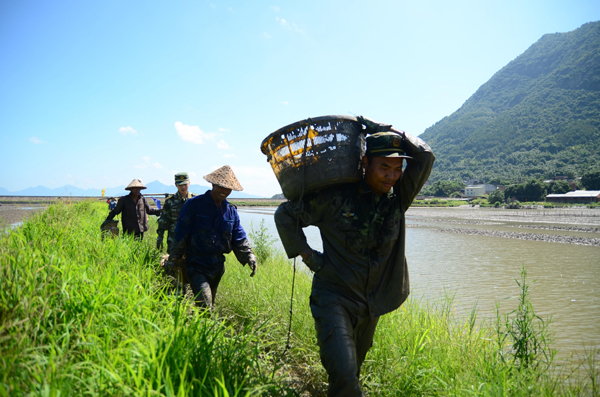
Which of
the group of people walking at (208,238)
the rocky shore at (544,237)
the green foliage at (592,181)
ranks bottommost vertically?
the rocky shore at (544,237)

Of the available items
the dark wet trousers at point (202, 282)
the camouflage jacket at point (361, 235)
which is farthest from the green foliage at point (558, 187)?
the camouflage jacket at point (361, 235)

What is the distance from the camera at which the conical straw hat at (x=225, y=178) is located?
4.19m

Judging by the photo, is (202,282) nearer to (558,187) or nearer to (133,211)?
(133,211)

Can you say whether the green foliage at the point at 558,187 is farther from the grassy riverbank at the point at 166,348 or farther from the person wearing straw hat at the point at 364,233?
the person wearing straw hat at the point at 364,233

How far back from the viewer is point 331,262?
248 cm

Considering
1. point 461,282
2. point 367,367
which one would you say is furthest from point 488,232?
point 367,367

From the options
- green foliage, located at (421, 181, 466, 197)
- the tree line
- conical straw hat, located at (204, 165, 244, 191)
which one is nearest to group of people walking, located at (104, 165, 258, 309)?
conical straw hat, located at (204, 165, 244, 191)

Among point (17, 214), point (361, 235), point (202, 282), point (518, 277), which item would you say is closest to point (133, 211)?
point (202, 282)

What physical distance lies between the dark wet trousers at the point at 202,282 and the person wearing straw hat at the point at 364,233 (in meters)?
1.74

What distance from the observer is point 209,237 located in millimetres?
4074

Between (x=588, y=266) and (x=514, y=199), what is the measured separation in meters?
49.7

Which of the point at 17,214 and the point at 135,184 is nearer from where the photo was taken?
the point at 135,184

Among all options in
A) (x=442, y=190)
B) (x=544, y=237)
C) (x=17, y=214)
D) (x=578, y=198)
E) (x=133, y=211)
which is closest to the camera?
(x=133, y=211)

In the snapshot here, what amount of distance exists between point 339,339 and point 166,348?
98cm
